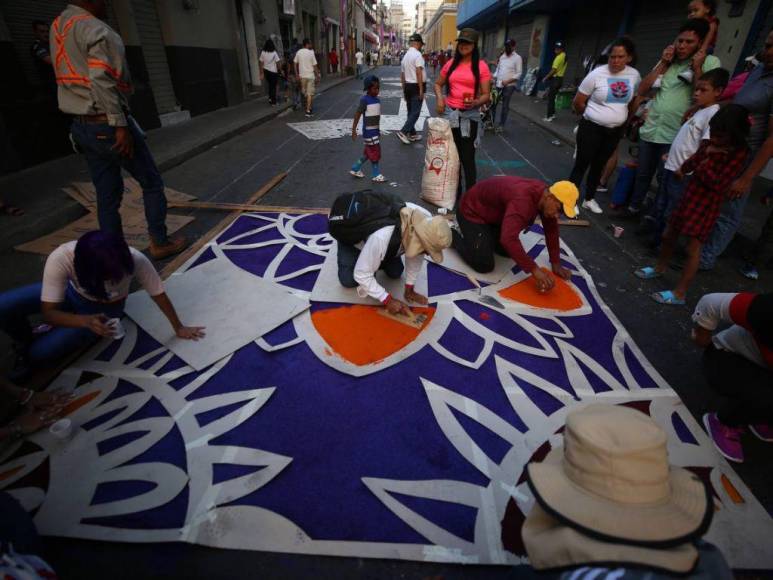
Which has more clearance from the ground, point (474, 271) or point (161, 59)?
point (161, 59)

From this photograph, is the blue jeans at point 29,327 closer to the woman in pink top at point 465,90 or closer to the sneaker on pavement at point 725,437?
the sneaker on pavement at point 725,437

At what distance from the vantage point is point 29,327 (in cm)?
230

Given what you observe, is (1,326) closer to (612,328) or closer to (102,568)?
(102,568)

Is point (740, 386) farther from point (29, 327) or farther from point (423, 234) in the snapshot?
point (29, 327)

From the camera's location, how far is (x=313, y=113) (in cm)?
1127

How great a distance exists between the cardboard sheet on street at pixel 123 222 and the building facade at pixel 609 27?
8.54 meters

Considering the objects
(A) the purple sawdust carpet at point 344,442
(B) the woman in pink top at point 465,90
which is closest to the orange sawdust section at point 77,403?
(A) the purple sawdust carpet at point 344,442

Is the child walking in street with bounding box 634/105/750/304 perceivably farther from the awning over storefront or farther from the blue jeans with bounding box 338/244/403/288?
the awning over storefront

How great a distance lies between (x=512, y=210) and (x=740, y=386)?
1667 mm

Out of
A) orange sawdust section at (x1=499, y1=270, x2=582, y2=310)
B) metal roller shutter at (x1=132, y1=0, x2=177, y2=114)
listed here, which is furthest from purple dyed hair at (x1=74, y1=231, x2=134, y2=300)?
metal roller shutter at (x1=132, y1=0, x2=177, y2=114)

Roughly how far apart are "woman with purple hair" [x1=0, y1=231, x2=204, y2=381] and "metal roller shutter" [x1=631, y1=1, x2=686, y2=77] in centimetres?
995

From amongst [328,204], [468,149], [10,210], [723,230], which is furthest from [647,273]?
[10,210]

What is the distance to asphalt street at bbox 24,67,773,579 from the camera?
4.90 ft

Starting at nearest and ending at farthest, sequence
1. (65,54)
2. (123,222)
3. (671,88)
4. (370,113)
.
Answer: (65,54), (671,88), (123,222), (370,113)
